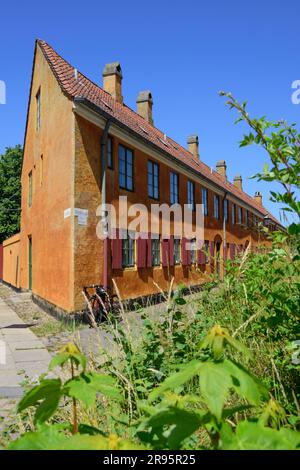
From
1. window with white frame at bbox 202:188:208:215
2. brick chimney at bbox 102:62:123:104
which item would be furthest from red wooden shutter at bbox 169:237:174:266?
brick chimney at bbox 102:62:123:104

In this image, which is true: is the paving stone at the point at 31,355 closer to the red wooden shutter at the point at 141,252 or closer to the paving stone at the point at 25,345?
the paving stone at the point at 25,345

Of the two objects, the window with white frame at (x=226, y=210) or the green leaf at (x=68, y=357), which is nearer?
the green leaf at (x=68, y=357)

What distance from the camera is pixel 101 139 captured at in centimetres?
1157

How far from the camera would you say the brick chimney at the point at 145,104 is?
69.3ft

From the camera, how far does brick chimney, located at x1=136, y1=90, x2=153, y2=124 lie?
2111 cm

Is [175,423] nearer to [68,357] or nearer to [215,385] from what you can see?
[215,385]

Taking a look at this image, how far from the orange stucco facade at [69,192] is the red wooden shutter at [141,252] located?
27 centimetres

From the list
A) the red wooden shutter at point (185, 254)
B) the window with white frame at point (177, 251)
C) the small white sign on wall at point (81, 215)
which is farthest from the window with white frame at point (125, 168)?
the red wooden shutter at point (185, 254)

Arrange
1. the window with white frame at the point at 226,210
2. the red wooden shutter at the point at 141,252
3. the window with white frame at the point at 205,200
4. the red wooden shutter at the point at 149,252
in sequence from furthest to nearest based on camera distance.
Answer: the window with white frame at the point at 226,210 < the window with white frame at the point at 205,200 < the red wooden shutter at the point at 149,252 < the red wooden shutter at the point at 141,252

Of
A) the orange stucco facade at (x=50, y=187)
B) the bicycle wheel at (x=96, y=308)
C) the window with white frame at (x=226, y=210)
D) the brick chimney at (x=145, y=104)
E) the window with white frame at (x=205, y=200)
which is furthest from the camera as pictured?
the window with white frame at (x=226, y=210)

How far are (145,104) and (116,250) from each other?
12.0 meters

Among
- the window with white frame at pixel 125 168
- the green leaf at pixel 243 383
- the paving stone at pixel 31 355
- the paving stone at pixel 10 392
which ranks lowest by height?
the paving stone at pixel 31 355

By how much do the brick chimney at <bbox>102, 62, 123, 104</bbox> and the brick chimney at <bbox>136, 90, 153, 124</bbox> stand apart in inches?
155
